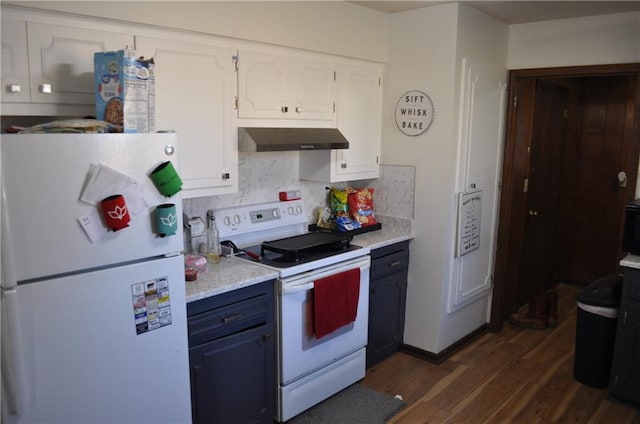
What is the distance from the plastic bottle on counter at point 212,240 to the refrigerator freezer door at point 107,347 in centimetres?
73

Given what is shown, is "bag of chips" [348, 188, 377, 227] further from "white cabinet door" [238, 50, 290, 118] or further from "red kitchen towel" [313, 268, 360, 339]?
"white cabinet door" [238, 50, 290, 118]

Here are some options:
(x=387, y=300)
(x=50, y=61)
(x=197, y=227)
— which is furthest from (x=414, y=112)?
(x=50, y=61)

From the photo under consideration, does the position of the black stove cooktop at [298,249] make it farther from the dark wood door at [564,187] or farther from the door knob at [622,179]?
the door knob at [622,179]

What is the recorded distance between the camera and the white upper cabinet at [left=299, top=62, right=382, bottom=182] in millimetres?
3326

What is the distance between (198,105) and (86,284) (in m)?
1.10

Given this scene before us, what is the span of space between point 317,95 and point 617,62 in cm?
200

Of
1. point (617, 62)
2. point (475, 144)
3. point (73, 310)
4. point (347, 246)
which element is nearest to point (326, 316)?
point (347, 246)

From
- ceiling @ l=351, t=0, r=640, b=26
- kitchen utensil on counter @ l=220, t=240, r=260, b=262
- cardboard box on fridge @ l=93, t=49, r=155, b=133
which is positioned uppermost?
ceiling @ l=351, t=0, r=640, b=26

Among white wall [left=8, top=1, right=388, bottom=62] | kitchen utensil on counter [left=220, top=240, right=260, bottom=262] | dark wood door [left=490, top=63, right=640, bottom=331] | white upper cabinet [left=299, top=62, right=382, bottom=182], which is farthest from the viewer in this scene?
dark wood door [left=490, top=63, right=640, bottom=331]

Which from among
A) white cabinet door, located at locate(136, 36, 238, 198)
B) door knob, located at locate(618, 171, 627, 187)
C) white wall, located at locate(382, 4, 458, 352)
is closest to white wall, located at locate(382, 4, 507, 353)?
white wall, located at locate(382, 4, 458, 352)

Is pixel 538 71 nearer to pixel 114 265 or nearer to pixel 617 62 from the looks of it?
pixel 617 62

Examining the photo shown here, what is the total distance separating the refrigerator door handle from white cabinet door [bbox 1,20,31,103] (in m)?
0.79

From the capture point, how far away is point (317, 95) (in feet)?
10.3

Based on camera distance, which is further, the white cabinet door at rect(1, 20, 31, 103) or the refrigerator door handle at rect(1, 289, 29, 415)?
the white cabinet door at rect(1, 20, 31, 103)
